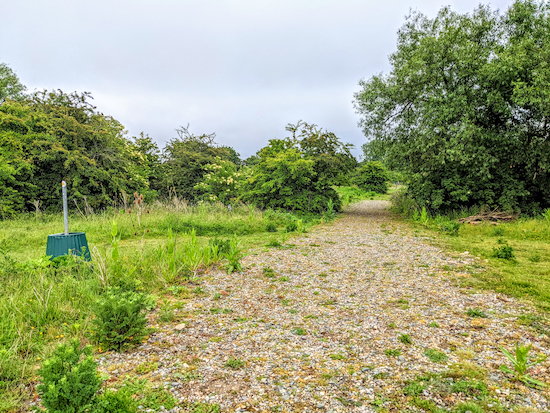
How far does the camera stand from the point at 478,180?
12039 millimetres

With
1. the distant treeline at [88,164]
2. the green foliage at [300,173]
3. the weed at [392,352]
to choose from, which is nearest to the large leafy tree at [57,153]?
the distant treeline at [88,164]

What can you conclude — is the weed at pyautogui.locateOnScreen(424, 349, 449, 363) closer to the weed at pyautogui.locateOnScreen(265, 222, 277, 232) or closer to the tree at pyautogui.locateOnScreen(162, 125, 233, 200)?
the weed at pyautogui.locateOnScreen(265, 222, 277, 232)

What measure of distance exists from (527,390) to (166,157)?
22785 mm

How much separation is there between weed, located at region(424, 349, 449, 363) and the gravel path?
2 centimetres

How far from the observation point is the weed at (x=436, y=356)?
2932mm

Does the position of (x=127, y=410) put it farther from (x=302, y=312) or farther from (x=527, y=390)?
(x=527, y=390)

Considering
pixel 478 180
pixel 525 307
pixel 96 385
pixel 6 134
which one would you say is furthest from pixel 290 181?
pixel 96 385

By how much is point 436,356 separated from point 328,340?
41.2 inches

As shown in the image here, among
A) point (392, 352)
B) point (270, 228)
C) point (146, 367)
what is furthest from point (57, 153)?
point (392, 352)

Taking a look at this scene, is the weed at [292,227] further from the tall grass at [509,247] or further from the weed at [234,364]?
the weed at [234,364]

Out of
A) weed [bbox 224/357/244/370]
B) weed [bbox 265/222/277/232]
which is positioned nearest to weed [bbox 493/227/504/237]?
weed [bbox 265/222/277/232]

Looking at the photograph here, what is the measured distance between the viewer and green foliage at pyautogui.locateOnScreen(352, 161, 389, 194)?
32500 millimetres

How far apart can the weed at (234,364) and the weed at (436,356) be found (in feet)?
5.86

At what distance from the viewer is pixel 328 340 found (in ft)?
11.2
